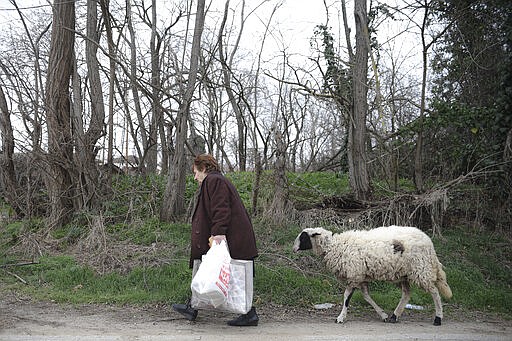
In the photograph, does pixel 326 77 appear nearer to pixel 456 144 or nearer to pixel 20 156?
pixel 456 144

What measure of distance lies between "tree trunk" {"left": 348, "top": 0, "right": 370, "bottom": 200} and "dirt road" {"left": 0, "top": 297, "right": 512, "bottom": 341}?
5.05 metres

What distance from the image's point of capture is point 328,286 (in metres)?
8.30

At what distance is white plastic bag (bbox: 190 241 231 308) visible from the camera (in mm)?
5688

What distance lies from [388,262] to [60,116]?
26.8 feet

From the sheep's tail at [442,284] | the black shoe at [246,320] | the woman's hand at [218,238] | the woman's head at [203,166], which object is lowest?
the black shoe at [246,320]

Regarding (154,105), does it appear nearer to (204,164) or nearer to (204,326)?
(204,164)

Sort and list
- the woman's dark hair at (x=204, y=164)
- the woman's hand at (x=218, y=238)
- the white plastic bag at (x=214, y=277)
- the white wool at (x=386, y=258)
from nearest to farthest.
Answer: the white plastic bag at (x=214, y=277) < the woman's hand at (x=218, y=238) < the woman's dark hair at (x=204, y=164) < the white wool at (x=386, y=258)

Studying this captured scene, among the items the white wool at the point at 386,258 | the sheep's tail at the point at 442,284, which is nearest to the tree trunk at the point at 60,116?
the white wool at the point at 386,258

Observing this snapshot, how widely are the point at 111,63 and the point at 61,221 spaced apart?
410 cm

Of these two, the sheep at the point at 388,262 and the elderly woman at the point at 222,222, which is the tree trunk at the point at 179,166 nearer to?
the elderly woman at the point at 222,222

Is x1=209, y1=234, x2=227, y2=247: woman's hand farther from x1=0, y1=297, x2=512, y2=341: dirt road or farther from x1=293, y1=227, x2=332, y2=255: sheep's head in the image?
x1=293, y1=227, x2=332, y2=255: sheep's head

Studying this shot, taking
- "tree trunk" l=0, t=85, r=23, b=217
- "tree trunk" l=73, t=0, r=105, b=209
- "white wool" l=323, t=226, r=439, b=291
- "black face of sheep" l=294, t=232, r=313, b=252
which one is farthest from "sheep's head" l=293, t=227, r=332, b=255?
"tree trunk" l=0, t=85, r=23, b=217

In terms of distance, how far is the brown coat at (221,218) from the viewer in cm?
614

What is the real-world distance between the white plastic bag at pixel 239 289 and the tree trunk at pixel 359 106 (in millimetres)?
6247
